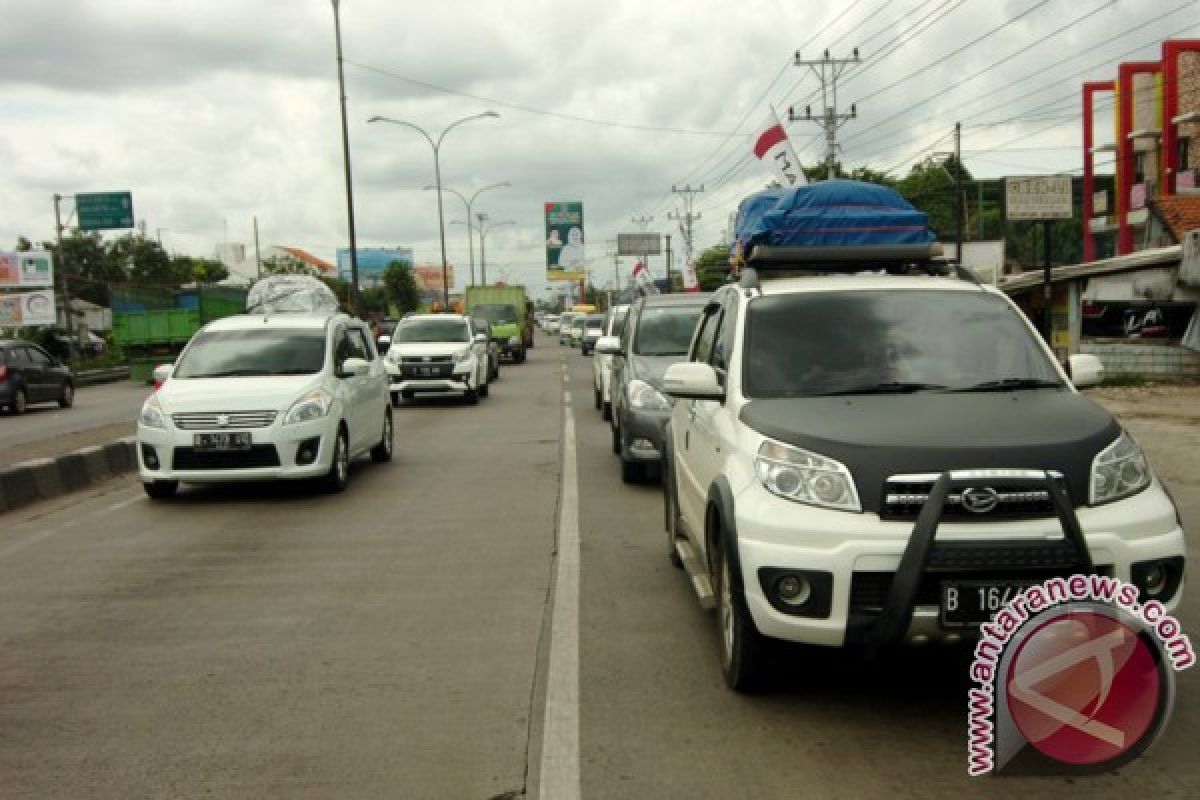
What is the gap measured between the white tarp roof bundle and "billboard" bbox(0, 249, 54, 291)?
86.2 feet

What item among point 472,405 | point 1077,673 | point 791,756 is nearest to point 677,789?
point 791,756

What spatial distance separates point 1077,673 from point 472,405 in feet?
64.1

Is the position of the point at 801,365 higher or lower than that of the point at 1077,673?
higher

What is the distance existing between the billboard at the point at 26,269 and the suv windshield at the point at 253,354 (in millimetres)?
44869

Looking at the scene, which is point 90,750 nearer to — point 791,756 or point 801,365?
point 791,756

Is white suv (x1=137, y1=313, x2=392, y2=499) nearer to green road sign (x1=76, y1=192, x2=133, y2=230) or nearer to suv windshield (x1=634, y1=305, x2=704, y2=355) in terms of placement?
suv windshield (x1=634, y1=305, x2=704, y2=355)

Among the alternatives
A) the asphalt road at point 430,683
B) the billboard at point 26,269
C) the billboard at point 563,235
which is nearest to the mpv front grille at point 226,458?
the asphalt road at point 430,683

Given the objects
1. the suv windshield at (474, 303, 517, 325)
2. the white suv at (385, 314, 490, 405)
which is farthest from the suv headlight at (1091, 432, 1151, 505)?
the suv windshield at (474, 303, 517, 325)

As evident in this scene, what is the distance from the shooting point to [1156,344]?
75.5 ft

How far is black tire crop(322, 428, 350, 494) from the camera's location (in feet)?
35.9

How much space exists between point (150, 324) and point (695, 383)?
32655mm

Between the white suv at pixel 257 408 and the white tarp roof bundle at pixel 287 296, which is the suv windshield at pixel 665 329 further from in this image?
the white tarp roof bundle at pixel 287 296

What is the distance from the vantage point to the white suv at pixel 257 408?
1022 cm

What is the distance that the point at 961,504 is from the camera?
13.6 feet
